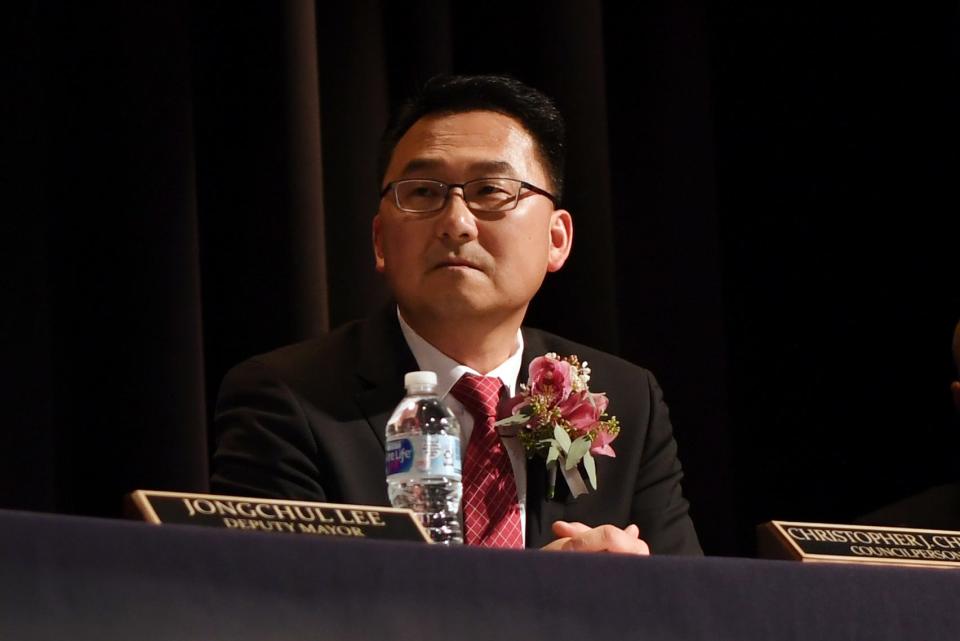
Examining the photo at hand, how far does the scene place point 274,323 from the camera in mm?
2732

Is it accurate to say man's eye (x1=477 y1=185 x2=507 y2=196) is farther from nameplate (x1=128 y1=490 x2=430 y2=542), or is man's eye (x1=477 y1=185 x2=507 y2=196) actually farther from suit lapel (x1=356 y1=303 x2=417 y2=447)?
nameplate (x1=128 y1=490 x2=430 y2=542)

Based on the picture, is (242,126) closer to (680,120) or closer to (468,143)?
(468,143)

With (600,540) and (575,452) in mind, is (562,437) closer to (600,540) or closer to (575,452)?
(575,452)

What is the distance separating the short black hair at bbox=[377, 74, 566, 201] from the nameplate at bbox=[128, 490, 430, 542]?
3.80ft

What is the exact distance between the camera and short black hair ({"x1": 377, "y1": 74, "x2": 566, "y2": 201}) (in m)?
2.33

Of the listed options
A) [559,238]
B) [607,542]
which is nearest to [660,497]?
[559,238]

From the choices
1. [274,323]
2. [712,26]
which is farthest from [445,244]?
[712,26]

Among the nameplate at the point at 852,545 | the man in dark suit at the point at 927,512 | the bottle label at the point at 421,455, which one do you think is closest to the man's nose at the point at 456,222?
the bottle label at the point at 421,455

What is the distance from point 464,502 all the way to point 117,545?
966mm

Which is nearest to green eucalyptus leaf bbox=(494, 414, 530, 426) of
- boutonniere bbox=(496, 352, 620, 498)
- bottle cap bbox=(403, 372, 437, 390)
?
boutonniere bbox=(496, 352, 620, 498)

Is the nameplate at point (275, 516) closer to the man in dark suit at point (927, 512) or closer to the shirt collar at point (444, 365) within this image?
the shirt collar at point (444, 365)

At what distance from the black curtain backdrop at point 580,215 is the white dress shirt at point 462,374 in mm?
567

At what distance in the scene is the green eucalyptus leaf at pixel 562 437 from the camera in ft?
6.23

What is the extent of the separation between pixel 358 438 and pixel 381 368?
15 cm
